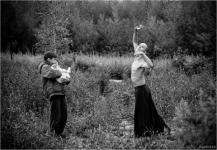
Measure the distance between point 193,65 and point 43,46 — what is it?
6384 millimetres

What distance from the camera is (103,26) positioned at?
68.7 ft

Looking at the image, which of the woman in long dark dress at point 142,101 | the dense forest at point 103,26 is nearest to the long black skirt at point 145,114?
the woman in long dark dress at point 142,101

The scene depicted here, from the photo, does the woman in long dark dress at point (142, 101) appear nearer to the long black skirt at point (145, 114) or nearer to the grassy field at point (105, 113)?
the long black skirt at point (145, 114)

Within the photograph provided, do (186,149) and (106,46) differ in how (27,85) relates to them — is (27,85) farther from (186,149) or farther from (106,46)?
(106,46)

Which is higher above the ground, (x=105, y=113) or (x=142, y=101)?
(x=142, y=101)

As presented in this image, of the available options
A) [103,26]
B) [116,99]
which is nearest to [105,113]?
[116,99]

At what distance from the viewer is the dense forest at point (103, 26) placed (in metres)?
5.68

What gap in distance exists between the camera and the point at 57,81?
234 inches

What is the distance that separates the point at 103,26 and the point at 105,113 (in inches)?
566

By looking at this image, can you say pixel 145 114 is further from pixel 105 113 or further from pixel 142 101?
pixel 105 113

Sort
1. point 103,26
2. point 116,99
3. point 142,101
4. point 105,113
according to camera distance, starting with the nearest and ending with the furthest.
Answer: point 142,101 → point 105,113 → point 116,99 → point 103,26

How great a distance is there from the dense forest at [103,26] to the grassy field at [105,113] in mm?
1299

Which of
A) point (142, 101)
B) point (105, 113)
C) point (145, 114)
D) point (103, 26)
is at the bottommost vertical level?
A: point (105, 113)

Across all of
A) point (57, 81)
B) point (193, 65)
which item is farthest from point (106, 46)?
point (57, 81)
